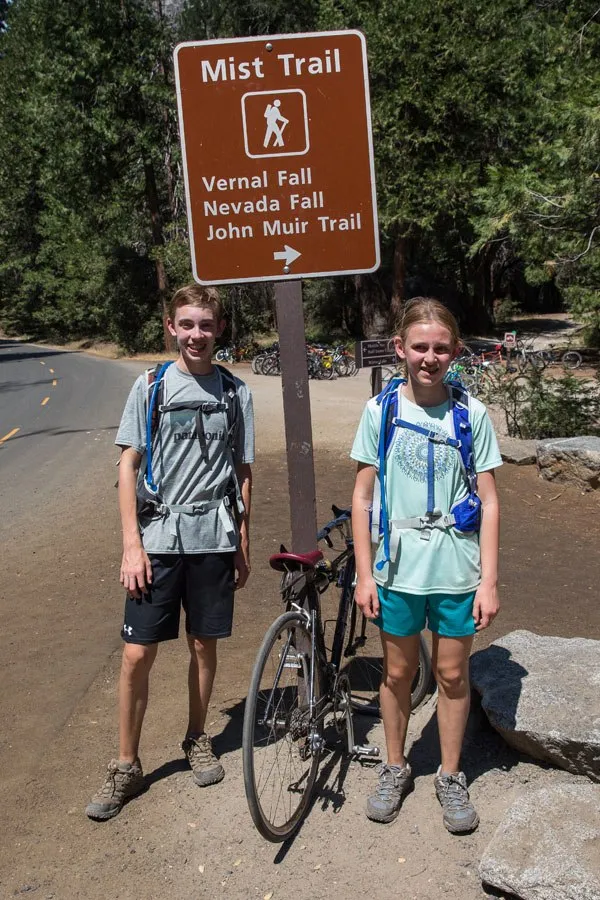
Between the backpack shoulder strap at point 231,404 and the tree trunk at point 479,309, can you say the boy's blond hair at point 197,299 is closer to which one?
the backpack shoulder strap at point 231,404

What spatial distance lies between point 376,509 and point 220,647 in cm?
218

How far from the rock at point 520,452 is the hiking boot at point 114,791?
699 centimetres

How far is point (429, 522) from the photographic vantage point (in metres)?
2.73

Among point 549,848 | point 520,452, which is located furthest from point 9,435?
point 549,848

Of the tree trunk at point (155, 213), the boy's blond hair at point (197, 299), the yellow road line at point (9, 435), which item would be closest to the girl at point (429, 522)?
the boy's blond hair at point (197, 299)

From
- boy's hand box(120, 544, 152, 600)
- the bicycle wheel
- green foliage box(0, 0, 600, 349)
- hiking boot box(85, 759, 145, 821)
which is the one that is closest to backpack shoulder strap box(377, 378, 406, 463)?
the bicycle wheel

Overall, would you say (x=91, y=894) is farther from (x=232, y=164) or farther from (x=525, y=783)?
(x=232, y=164)

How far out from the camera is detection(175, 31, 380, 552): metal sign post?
305 centimetres

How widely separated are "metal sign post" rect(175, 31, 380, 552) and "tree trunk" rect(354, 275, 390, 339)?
2633 cm

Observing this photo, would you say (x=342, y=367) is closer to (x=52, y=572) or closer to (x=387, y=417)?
(x=52, y=572)

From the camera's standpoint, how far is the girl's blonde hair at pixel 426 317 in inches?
107

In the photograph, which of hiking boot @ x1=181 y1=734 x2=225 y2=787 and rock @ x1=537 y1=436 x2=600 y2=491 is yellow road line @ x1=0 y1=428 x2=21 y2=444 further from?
hiking boot @ x1=181 y1=734 x2=225 y2=787

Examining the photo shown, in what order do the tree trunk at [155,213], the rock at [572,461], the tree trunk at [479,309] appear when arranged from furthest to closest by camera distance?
the tree trunk at [479,309] < the tree trunk at [155,213] < the rock at [572,461]

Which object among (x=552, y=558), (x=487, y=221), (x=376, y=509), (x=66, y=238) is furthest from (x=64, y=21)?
(x=376, y=509)
